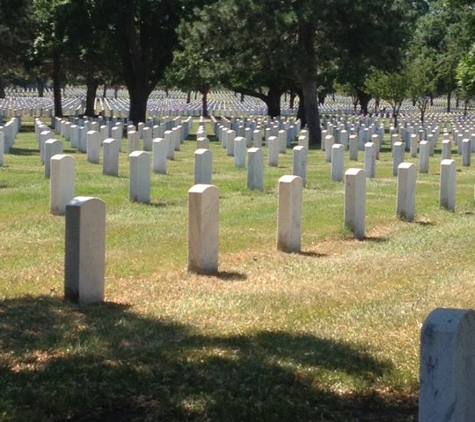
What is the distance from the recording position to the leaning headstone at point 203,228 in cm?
1021

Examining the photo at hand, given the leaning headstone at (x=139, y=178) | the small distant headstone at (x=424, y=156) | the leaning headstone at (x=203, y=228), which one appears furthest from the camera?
the small distant headstone at (x=424, y=156)

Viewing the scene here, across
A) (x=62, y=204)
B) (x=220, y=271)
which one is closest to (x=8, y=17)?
(x=62, y=204)

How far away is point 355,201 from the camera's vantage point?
534 inches

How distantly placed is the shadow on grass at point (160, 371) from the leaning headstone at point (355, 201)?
5.53 metres

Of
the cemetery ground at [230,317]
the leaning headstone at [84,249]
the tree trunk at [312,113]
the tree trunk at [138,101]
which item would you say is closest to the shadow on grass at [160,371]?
the cemetery ground at [230,317]

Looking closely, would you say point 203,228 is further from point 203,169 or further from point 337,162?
point 337,162

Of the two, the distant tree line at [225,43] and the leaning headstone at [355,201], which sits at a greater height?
the distant tree line at [225,43]

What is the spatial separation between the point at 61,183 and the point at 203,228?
15.9 feet

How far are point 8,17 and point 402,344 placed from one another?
37.7 m

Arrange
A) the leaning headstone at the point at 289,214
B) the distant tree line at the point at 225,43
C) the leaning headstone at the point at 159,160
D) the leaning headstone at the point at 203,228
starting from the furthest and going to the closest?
1. the distant tree line at the point at 225,43
2. the leaning headstone at the point at 159,160
3. the leaning headstone at the point at 289,214
4. the leaning headstone at the point at 203,228

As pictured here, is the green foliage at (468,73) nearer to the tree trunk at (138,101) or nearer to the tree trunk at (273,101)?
the tree trunk at (138,101)

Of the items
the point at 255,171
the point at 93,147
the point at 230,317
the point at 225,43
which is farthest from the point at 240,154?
the point at 230,317

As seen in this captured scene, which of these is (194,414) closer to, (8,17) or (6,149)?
(6,149)

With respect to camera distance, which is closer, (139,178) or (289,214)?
(289,214)
